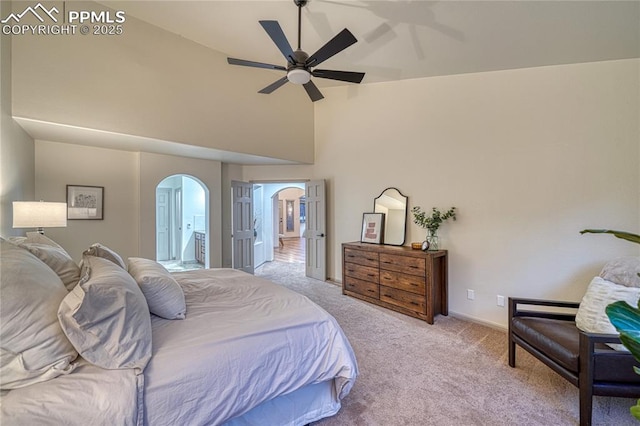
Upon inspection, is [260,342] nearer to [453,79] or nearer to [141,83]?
[141,83]

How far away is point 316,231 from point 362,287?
5.33ft

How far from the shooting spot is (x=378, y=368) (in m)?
2.49

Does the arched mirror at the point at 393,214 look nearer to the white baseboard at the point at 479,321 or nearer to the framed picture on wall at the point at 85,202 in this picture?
the white baseboard at the point at 479,321

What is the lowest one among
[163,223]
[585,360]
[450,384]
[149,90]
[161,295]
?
[450,384]

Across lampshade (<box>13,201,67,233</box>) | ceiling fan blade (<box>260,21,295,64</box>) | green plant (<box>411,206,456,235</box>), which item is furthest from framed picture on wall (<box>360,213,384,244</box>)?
lampshade (<box>13,201,67,233</box>)

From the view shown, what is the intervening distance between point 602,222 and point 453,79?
2.36m

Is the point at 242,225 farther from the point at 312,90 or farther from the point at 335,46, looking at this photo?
the point at 335,46

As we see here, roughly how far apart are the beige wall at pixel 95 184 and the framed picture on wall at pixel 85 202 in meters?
0.06

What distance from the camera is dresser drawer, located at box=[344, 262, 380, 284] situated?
4191mm

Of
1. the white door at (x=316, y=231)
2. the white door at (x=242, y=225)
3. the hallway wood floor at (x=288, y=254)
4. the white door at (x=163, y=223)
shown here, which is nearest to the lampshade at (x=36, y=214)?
the white door at (x=242, y=225)

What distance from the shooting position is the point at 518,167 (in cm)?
329

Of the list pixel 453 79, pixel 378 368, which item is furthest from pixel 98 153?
pixel 453 79

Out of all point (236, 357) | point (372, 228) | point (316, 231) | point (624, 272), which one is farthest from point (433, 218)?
point (236, 357)

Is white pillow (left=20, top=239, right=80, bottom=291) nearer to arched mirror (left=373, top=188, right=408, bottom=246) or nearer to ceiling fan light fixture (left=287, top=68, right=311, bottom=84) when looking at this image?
ceiling fan light fixture (left=287, top=68, right=311, bottom=84)
